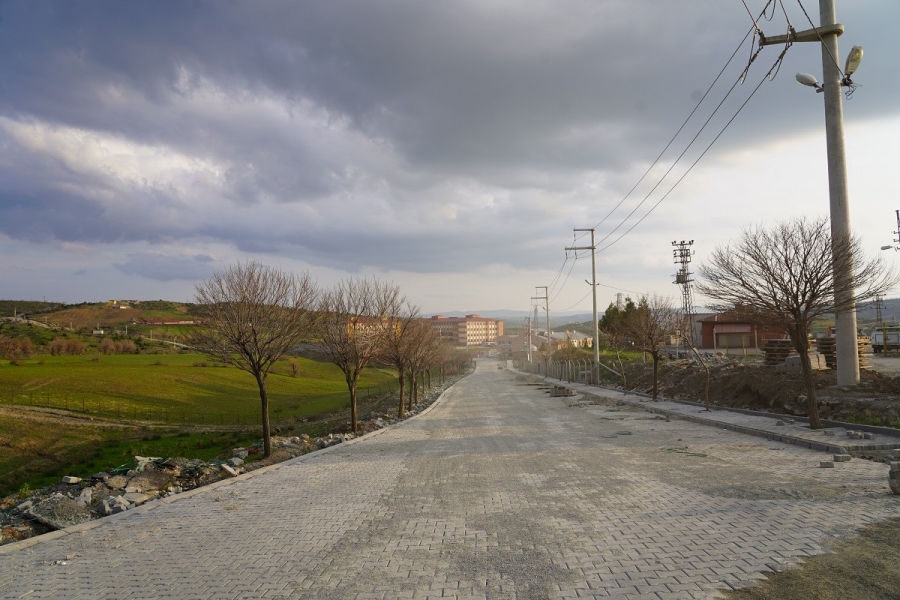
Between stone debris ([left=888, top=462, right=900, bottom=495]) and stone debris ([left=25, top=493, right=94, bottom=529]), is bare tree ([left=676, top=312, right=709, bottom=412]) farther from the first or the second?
stone debris ([left=25, top=493, right=94, bottom=529])

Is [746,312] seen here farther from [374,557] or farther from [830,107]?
[374,557]

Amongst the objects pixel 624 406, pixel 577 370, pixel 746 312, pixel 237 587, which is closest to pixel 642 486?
pixel 237 587

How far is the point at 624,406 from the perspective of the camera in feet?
81.0

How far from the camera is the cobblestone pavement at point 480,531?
4926mm

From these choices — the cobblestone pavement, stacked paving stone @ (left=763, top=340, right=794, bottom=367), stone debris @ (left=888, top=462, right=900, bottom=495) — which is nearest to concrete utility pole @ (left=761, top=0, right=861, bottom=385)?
stacked paving stone @ (left=763, top=340, right=794, bottom=367)

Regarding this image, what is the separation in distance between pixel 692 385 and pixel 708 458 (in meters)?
16.2

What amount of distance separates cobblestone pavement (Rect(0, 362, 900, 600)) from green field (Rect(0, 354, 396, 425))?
60.6 feet

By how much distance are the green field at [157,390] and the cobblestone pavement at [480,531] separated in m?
18.5

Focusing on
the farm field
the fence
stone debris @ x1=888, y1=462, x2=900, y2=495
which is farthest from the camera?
the fence

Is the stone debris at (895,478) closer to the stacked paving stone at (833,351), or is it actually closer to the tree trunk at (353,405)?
the stacked paving stone at (833,351)

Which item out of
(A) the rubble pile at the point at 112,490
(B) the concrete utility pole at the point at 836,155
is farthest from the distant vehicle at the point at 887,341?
(A) the rubble pile at the point at 112,490

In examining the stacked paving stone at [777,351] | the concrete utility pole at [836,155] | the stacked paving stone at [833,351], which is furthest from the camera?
the stacked paving stone at [777,351]

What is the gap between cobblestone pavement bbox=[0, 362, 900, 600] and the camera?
493 centimetres

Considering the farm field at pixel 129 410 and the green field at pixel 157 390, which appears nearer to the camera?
the farm field at pixel 129 410
